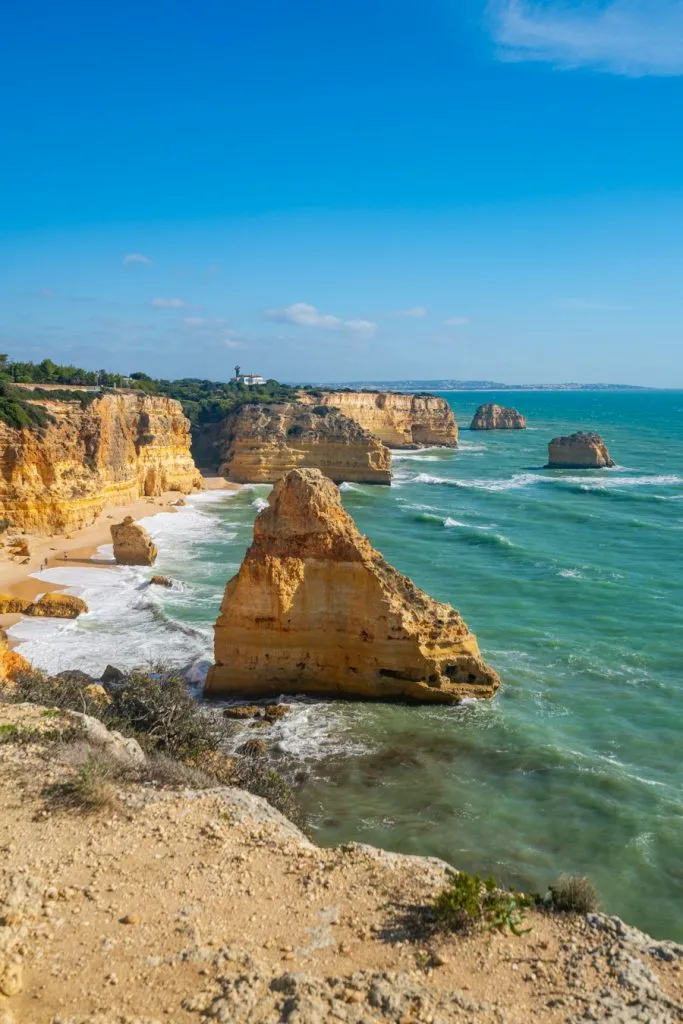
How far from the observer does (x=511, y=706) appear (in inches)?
716

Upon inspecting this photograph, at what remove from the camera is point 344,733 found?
1642cm

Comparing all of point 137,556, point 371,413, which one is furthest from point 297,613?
point 371,413

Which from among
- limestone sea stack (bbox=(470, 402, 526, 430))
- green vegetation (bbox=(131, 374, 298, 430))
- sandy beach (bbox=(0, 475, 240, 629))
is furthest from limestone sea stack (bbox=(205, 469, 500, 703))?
limestone sea stack (bbox=(470, 402, 526, 430))

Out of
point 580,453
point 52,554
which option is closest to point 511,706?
point 52,554

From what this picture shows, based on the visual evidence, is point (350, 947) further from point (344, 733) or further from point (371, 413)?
point (371, 413)

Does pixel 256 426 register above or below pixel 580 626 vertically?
above

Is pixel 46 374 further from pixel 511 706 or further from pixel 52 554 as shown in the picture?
pixel 511 706

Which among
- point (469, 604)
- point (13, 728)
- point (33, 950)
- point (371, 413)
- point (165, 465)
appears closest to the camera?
point (33, 950)

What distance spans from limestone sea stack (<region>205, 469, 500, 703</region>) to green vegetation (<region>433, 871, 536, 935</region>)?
9.41 metres

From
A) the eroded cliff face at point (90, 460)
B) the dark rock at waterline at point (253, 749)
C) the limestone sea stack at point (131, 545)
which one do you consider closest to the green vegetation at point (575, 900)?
the dark rock at waterline at point (253, 749)

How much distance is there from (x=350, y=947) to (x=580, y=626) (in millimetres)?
19086

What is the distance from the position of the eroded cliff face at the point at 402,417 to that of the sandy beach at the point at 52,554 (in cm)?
4461

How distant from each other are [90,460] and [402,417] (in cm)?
5891

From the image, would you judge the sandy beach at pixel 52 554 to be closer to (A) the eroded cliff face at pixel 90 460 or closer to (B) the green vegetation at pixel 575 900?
(A) the eroded cliff face at pixel 90 460
